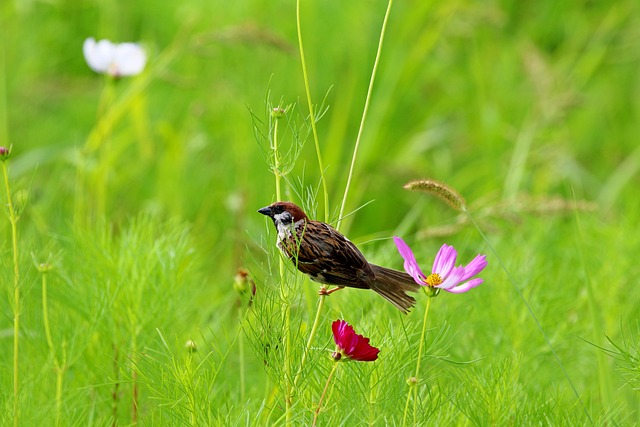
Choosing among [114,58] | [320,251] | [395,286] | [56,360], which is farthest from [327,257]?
[114,58]

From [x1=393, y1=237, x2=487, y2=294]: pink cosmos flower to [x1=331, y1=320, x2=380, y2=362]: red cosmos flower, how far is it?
96 mm

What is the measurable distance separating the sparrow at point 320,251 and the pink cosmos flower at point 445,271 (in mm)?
38

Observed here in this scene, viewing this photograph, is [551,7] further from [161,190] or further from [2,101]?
[2,101]

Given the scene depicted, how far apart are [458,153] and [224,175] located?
88 centimetres

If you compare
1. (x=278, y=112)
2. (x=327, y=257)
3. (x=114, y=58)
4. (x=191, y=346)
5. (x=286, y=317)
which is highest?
(x=278, y=112)

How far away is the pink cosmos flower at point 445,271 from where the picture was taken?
1.07 m

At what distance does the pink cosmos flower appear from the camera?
1068 mm

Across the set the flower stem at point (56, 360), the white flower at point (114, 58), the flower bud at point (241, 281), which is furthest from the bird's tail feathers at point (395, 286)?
the white flower at point (114, 58)

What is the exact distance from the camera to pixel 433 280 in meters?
1.08

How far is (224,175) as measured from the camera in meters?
2.85

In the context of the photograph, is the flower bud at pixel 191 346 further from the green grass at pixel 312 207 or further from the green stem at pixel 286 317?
the green stem at pixel 286 317

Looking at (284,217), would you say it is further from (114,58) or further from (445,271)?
(114,58)

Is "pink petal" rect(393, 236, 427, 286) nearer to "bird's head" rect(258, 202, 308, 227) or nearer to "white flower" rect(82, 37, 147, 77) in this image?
"bird's head" rect(258, 202, 308, 227)

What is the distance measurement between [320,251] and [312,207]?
0.15 meters
